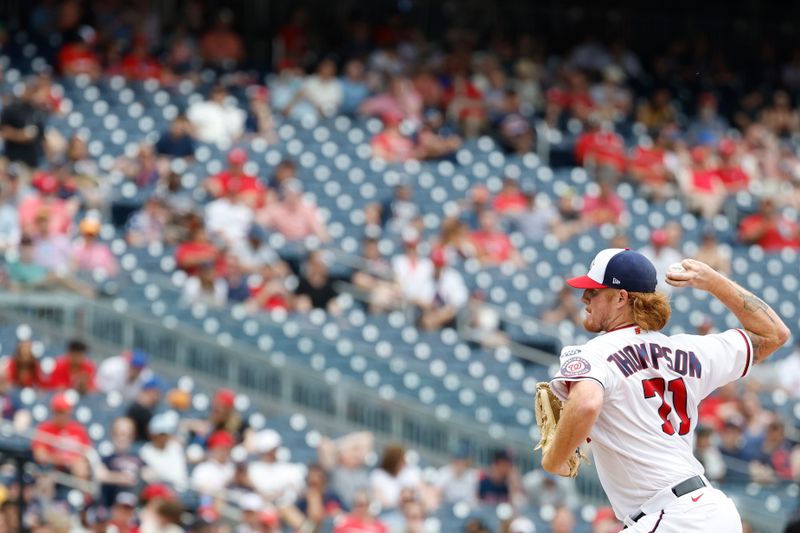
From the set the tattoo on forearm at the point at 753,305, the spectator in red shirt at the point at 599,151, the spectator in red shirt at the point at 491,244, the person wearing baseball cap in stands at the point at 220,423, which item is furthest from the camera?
the spectator in red shirt at the point at 599,151

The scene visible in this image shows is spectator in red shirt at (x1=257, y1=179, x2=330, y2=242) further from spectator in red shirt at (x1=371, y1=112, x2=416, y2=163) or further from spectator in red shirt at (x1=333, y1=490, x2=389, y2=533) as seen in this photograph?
spectator in red shirt at (x1=333, y1=490, x2=389, y2=533)

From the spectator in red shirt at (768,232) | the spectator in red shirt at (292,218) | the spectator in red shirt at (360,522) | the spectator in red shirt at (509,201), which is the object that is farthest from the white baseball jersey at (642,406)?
the spectator in red shirt at (768,232)

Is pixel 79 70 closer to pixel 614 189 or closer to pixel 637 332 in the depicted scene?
pixel 614 189

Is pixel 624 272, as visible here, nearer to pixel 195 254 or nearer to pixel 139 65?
pixel 195 254

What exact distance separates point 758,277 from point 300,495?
8.03 metres

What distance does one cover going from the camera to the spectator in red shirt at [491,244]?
53.1 ft

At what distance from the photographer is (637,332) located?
5398 millimetres

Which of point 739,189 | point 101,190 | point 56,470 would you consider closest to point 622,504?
point 56,470

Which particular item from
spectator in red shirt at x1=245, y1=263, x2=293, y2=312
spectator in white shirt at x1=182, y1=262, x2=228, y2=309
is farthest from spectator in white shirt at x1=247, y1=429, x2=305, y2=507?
spectator in red shirt at x1=245, y1=263, x2=293, y2=312

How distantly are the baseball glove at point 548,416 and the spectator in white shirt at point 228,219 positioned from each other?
9208mm

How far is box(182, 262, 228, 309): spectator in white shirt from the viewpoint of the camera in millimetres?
13523

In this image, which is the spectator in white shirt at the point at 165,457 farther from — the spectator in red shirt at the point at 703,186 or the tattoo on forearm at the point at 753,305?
the spectator in red shirt at the point at 703,186

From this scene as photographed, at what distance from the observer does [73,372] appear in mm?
12008

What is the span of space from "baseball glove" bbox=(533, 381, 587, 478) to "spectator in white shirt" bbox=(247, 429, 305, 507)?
5.99m
